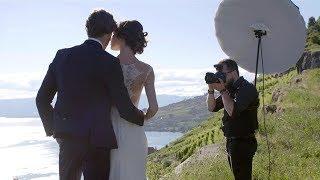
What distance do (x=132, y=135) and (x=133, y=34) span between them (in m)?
0.85

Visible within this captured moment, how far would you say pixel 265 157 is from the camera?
9695 millimetres

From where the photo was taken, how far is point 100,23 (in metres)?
3.89

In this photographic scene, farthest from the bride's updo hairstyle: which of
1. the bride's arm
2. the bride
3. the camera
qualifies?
the camera

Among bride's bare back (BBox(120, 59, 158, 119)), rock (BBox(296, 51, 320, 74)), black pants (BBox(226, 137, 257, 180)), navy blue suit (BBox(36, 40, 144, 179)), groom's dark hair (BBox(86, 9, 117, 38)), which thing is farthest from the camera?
Answer: rock (BBox(296, 51, 320, 74))

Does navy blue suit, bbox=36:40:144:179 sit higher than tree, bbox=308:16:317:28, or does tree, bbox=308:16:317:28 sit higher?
navy blue suit, bbox=36:40:144:179

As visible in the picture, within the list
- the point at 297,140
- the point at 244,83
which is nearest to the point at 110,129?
the point at 244,83

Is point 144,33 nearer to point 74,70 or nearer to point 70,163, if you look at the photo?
point 74,70

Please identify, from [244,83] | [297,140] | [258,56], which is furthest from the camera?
[297,140]

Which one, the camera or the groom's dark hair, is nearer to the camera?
the groom's dark hair

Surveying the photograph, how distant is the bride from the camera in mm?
4043

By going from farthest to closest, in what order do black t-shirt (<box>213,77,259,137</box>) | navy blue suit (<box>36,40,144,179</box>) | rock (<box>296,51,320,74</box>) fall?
rock (<box>296,51,320,74</box>), black t-shirt (<box>213,77,259,137</box>), navy blue suit (<box>36,40,144,179</box>)

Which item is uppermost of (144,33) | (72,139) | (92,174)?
(144,33)

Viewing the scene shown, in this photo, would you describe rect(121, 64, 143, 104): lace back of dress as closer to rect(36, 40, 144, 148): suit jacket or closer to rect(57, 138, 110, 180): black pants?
rect(36, 40, 144, 148): suit jacket

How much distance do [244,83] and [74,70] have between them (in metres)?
2.48
